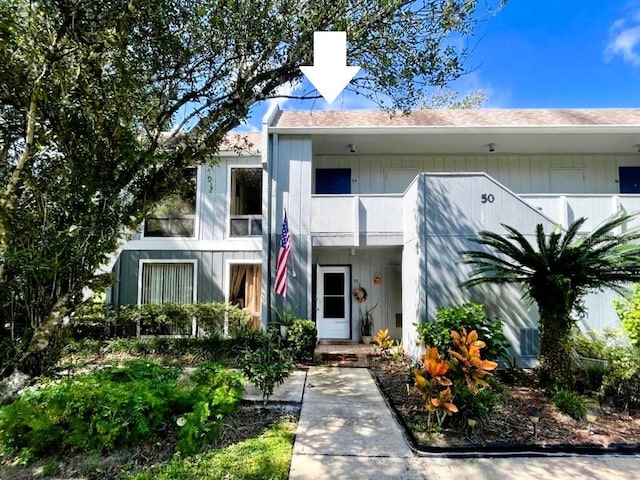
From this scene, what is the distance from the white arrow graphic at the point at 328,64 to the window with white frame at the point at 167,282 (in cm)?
759

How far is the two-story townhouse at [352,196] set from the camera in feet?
31.2

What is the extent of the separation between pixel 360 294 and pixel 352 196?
10.0 feet

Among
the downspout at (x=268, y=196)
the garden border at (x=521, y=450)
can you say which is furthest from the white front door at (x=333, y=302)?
the garden border at (x=521, y=450)

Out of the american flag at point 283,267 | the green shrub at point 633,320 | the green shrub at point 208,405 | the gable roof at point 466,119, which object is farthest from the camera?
the gable roof at point 466,119

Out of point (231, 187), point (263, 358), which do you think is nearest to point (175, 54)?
point (263, 358)

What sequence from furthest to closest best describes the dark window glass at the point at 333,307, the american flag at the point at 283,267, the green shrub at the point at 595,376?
the dark window glass at the point at 333,307
the american flag at the point at 283,267
the green shrub at the point at 595,376

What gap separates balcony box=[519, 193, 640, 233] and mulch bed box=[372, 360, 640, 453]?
4.91 m

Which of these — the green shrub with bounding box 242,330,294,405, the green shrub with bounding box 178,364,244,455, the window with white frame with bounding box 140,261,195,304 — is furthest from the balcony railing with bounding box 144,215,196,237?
the green shrub with bounding box 178,364,244,455

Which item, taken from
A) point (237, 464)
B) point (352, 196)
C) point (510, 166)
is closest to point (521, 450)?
point (237, 464)

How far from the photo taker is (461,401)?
15.2 feet

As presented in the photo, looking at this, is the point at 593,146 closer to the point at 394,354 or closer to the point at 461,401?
the point at 394,354

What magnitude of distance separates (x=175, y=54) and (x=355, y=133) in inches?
213

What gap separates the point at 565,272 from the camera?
5977 mm

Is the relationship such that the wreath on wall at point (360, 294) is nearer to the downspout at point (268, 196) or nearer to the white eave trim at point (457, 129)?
the downspout at point (268, 196)
